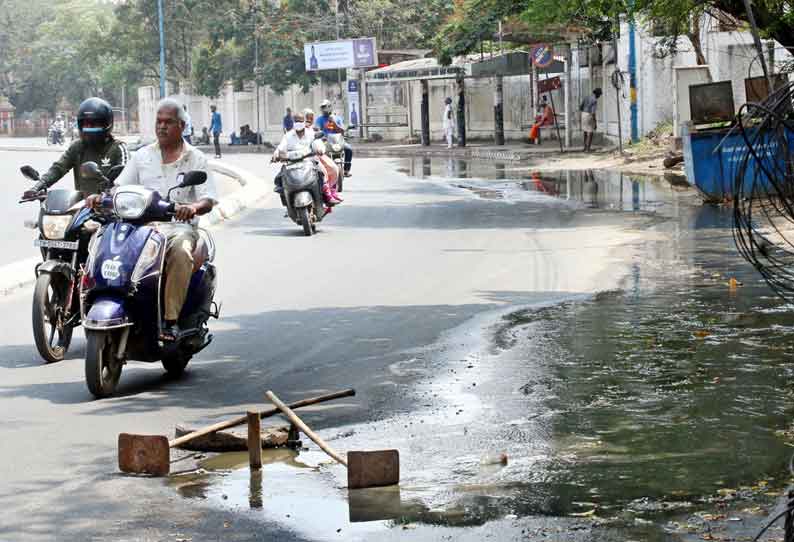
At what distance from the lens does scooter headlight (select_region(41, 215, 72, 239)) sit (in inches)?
352

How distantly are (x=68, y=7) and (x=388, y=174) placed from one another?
3580 inches

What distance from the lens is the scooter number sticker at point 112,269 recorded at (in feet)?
25.0

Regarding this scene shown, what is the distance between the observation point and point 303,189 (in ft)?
59.4

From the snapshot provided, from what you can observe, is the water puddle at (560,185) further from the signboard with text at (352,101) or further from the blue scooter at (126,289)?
the signboard with text at (352,101)

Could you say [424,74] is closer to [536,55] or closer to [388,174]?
[536,55]

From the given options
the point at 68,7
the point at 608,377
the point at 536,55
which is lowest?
the point at 608,377

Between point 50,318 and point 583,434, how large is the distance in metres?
3.95

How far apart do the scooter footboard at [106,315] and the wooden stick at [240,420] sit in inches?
43.8

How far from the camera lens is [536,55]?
3878 centimetres

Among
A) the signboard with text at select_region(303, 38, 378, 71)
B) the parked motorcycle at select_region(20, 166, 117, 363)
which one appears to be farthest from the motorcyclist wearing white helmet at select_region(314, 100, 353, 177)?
the signboard with text at select_region(303, 38, 378, 71)

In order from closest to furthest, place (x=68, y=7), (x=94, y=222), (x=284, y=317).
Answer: (x=94, y=222), (x=284, y=317), (x=68, y=7)

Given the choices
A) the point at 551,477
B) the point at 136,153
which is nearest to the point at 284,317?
the point at 136,153

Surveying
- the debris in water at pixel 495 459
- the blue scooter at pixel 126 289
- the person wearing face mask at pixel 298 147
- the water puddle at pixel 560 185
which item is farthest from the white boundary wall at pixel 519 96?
the debris in water at pixel 495 459

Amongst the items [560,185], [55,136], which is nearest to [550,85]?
[560,185]
